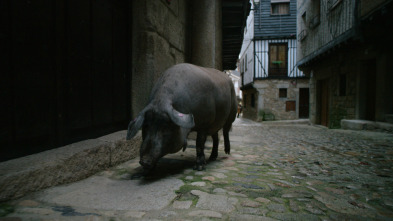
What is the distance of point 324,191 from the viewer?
1.93 meters

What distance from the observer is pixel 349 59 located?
866 centimetres

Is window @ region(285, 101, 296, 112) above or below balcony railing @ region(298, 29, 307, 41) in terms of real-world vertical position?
below

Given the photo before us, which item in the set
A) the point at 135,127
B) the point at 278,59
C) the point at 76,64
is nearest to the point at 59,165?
the point at 135,127

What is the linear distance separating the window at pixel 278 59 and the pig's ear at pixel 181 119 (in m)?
16.1

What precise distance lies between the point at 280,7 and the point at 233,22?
12.4 meters

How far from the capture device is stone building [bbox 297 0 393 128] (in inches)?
273

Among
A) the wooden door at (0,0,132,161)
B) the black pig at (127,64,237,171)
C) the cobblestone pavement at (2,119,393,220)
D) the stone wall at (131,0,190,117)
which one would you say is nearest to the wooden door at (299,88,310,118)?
the cobblestone pavement at (2,119,393,220)

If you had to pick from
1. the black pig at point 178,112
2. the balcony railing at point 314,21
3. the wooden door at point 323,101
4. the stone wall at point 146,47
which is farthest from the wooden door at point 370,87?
the stone wall at point 146,47

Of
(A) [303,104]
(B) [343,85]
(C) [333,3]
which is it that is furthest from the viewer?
(A) [303,104]

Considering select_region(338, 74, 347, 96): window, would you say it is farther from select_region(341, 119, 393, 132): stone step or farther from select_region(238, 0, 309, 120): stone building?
select_region(238, 0, 309, 120): stone building

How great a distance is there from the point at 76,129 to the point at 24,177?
807 mm

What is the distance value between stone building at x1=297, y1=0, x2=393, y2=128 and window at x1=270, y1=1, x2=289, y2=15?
4692 millimetres

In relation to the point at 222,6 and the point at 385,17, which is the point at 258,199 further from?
the point at 385,17

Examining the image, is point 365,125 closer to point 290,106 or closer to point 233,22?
point 233,22
